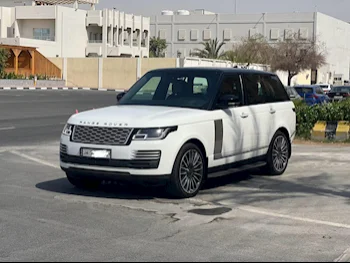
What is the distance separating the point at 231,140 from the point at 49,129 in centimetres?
1170

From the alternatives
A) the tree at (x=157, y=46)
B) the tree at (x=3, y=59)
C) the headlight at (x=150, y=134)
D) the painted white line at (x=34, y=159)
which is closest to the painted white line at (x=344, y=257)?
the headlight at (x=150, y=134)

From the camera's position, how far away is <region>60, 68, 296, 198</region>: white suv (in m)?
8.84

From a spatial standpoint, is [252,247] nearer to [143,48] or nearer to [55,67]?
[55,67]

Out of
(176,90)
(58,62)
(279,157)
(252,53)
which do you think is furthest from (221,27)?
(176,90)

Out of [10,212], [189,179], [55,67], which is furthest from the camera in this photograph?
[55,67]

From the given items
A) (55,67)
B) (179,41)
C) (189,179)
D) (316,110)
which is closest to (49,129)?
(316,110)

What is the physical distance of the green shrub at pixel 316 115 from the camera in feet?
58.3

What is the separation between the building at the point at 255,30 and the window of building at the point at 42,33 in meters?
23.7

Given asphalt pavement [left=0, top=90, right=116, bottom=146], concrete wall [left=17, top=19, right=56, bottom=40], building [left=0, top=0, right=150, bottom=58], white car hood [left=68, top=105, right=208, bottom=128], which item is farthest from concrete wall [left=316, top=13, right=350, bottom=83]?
white car hood [left=68, top=105, right=208, bottom=128]

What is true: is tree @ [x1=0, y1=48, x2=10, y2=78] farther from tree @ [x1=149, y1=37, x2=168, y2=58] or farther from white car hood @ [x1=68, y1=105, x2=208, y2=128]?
white car hood @ [x1=68, y1=105, x2=208, y2=128]

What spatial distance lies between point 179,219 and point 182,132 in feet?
4.99

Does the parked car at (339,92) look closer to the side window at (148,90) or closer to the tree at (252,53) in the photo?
the side window at (148,90)

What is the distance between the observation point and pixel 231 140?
1015cm

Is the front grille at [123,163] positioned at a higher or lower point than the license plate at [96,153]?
lower
